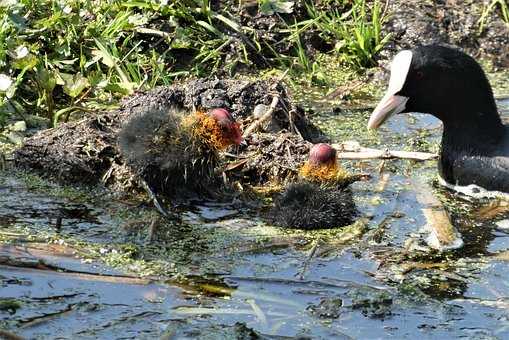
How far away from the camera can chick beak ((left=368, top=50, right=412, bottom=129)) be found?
6.06 m

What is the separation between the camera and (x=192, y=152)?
17.5 ft

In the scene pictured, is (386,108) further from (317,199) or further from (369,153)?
(317,199)

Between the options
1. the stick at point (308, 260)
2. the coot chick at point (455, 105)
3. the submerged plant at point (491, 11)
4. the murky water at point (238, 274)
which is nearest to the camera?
the murky water at point (238, 274)

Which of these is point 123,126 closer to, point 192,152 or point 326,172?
point 192,152

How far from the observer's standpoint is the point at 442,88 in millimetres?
6105

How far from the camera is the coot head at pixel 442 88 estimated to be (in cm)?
605

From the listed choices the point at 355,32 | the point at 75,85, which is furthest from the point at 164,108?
the point at 355,32

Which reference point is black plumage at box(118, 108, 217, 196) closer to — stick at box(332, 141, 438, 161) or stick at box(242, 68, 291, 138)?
stick at box(242, 68, 291, 138)

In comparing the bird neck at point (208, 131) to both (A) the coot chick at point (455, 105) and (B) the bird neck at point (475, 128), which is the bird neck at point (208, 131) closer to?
(A) the coot chick at point (455, 105)

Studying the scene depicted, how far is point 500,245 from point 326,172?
0.88 m

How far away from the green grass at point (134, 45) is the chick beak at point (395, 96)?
140cm

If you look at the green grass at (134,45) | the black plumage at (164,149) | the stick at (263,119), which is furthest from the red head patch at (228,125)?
the green grass at (134,45)

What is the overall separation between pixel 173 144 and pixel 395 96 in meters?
1.43

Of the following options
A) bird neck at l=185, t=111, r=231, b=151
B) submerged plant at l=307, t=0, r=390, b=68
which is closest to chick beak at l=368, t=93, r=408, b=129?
bird neck at l=185, t=111, r=231, b=151
